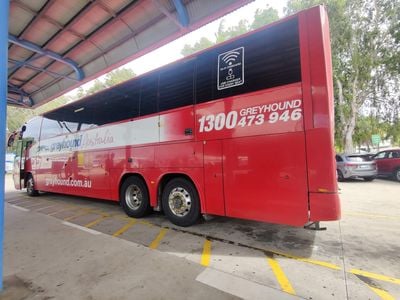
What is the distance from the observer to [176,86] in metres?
5.20

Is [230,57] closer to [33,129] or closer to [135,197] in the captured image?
[135,197]

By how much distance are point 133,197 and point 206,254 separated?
3.07 meters

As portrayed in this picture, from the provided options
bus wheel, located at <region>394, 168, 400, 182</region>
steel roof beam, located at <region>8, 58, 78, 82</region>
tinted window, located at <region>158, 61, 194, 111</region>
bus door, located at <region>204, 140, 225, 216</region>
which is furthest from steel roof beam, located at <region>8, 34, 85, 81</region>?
bus wheel, located at <region>394, 168, 400, 182</region>

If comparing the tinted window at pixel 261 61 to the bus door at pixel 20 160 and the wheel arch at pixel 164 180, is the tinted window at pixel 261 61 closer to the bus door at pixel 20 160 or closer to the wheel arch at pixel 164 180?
the wheel arch at pixel 164 180

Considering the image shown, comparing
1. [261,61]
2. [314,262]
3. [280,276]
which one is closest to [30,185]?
[261,61]

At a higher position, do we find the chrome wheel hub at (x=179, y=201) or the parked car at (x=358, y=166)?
the parked car at (x=358, y=166)

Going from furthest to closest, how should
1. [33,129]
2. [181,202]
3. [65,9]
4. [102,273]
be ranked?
[33,129], [65,9], [181,202], [102,273]

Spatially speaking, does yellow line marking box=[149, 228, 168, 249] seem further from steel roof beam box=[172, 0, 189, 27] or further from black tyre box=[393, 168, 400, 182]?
black tyre box=[393, 168, 400, 182]

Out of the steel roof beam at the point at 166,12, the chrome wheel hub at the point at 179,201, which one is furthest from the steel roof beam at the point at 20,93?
the chrome wheel hub at the point at 179,201

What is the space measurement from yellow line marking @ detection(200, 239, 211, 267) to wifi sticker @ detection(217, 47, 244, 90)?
2.84m

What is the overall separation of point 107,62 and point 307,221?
791 cm

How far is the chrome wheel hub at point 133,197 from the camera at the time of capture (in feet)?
20.1

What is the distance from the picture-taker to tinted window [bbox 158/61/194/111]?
4977 millimetres

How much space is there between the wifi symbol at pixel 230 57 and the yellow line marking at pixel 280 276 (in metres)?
3.38
